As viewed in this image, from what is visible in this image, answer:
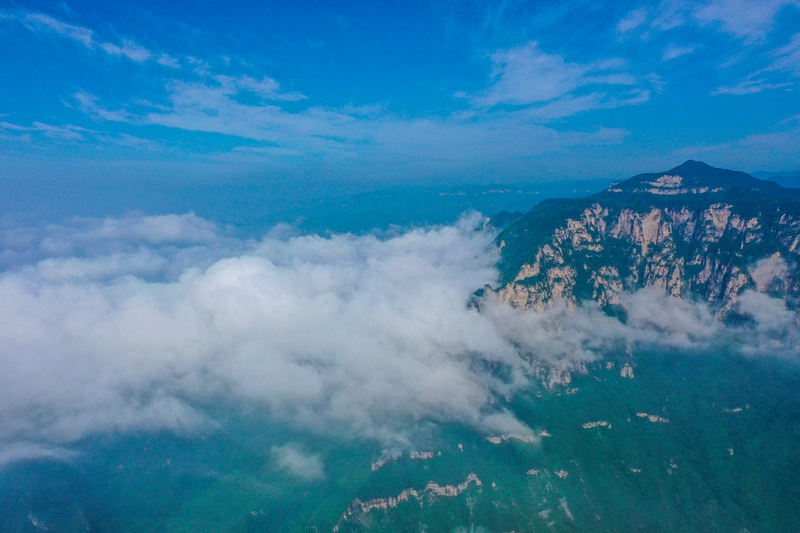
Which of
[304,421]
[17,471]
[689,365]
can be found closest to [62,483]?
[17,471]

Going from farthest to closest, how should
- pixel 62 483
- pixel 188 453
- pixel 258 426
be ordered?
pixel 258 426 < pixel 188 453 < pixel 62 483

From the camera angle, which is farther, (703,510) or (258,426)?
(258,426)

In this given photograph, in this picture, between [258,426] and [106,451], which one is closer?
[106,451]

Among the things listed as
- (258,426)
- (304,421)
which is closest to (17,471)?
(258,426)

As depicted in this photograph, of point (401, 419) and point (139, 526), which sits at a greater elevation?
point (401, 419)

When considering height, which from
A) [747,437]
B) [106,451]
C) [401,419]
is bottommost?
[106,451]

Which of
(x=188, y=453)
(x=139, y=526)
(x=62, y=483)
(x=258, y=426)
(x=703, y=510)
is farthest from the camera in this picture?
(x=258, y=426)

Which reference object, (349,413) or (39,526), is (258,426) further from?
(39,526)

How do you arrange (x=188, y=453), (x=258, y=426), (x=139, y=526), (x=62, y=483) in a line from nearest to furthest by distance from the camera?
(x=139, y=526), (x=62, y=483), (x=188, y=453), (x=258, y=426)

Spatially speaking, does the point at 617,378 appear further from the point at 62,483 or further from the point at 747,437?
the point at 62,483
